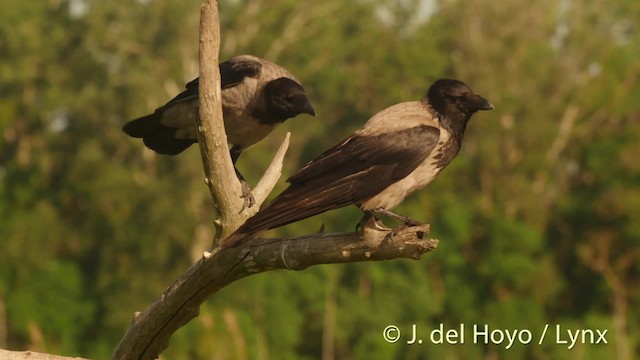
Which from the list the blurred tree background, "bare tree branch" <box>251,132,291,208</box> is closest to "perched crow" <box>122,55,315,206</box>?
"bare tree branch" <box>251,132,291,208</box>

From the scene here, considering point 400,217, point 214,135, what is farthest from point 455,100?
point 214,135

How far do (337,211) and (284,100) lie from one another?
45.5 meters

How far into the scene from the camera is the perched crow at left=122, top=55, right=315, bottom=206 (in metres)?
12.5

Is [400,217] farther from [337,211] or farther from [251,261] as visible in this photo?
[337,211]

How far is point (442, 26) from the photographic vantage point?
218 ft

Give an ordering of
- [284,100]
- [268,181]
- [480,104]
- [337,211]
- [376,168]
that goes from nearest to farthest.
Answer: [376,168] → [480,104] → [268,181] → [284,100] → [337,211]

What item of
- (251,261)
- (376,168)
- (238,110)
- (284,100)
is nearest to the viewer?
(251,261)

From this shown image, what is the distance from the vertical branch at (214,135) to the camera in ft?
33.5

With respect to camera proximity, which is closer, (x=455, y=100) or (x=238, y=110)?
(x=455, y=100)

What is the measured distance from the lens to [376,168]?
33.9ft

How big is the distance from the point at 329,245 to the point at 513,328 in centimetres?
4525

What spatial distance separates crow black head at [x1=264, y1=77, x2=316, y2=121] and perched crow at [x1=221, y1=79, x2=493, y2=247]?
5.55 ft

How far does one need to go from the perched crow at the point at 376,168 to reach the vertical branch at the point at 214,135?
0.63 metres

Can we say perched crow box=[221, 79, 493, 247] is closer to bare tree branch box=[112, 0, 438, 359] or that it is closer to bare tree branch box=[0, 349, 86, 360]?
bare tree branch box=[112, 0, 438, 359]
